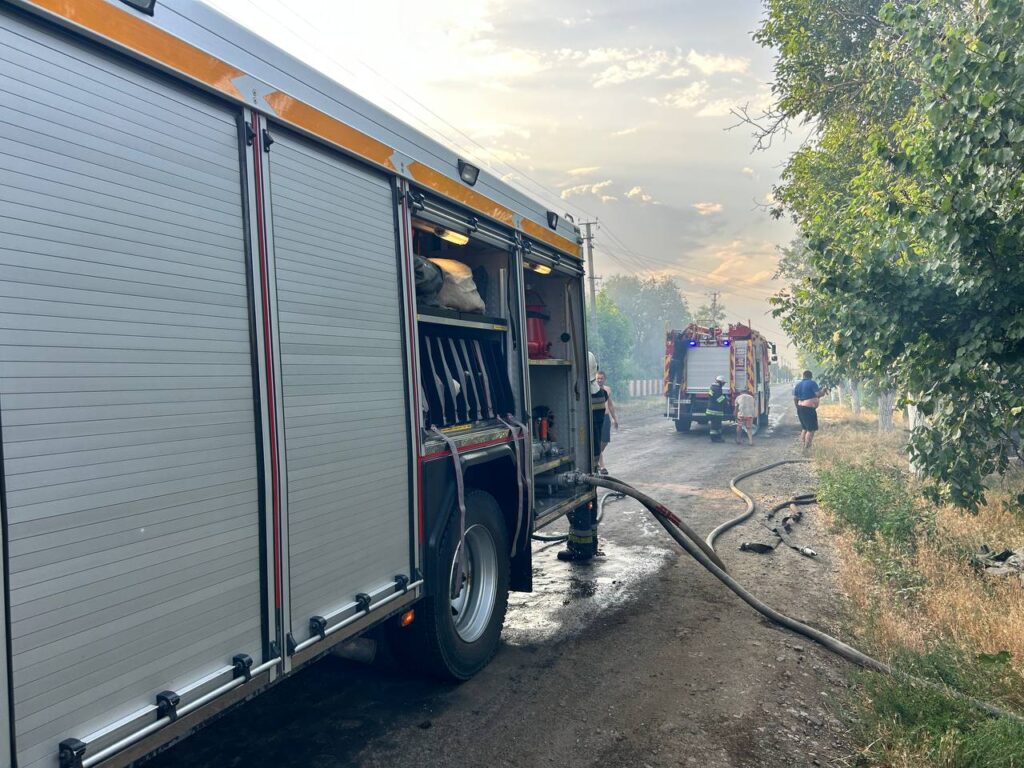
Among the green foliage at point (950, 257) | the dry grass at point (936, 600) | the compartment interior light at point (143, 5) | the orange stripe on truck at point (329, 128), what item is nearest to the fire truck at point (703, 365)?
the dry grass at point (936, 600)

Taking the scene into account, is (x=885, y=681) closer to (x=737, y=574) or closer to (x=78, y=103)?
(x=737, y=574)

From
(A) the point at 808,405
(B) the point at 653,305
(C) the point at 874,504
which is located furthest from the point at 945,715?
(B) the point at 653,305

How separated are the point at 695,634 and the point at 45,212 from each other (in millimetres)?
4680

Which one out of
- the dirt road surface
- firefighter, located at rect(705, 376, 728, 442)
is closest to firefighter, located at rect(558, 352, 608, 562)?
the dirt road surface

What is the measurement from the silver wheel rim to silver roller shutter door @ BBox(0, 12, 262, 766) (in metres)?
2.00

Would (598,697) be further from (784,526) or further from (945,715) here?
(784,526)

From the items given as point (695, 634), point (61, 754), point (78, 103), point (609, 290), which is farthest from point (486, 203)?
point (609, 290)

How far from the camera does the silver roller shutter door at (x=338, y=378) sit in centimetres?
300

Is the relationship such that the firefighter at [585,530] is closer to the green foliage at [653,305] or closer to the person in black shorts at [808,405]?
the person in black shorts at [808,405]

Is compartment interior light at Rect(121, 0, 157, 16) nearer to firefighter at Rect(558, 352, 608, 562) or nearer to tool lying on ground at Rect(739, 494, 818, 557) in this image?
firefighter at Rect(558, 352, 608, 562)

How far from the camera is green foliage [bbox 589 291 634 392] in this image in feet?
150

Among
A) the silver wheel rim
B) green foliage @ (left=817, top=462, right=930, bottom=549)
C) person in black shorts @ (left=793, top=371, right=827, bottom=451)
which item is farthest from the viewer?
person in black shorts @ (left=793, top=371, right=827, bottom=451)

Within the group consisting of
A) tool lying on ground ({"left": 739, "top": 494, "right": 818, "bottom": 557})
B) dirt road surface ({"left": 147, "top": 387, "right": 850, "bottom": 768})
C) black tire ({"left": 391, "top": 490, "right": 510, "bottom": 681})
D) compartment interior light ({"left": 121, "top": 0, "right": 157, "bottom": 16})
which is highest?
compartment interior light ({"left": 121, "top": 0, "right": 157, "bottom": 16})

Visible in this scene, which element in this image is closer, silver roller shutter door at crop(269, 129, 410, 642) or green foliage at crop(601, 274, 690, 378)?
silver roller shutter door at crop(269, 129, 410, 642)
